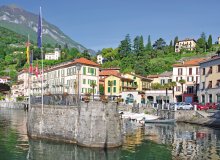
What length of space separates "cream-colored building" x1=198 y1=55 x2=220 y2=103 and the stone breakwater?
46525mm

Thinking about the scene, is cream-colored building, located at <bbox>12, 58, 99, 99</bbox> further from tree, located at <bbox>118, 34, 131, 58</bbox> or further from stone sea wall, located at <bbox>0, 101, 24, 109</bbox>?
tree, located at <bbox>118, 34, 131, 58</bbox>

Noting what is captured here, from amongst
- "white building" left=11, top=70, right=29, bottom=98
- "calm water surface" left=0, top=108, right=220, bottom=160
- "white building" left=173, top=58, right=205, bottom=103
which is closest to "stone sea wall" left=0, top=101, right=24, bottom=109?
"white building" left=11, top=70, right=29, bottom=98

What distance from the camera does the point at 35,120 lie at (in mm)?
39969

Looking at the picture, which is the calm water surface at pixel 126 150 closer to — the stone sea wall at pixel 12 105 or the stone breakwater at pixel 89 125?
the stone breakwater at pixel 89 125

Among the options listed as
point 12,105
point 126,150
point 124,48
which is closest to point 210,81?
point 126,150

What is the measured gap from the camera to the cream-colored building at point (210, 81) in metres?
75.1

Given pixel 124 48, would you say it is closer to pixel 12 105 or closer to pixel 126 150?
pixel 12 105

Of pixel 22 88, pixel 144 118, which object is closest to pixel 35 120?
pixel 144 118

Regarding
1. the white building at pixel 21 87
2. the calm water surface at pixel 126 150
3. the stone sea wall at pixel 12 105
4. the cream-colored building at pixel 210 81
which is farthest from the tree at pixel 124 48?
the calm water surface at pixel 126 150

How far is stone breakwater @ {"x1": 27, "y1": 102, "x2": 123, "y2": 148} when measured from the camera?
32.1 m

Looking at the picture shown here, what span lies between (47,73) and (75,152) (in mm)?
77769

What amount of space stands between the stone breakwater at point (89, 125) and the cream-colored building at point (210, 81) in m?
46.5

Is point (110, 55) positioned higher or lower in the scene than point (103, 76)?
higher

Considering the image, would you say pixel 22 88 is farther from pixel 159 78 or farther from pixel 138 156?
pixel 138 156
